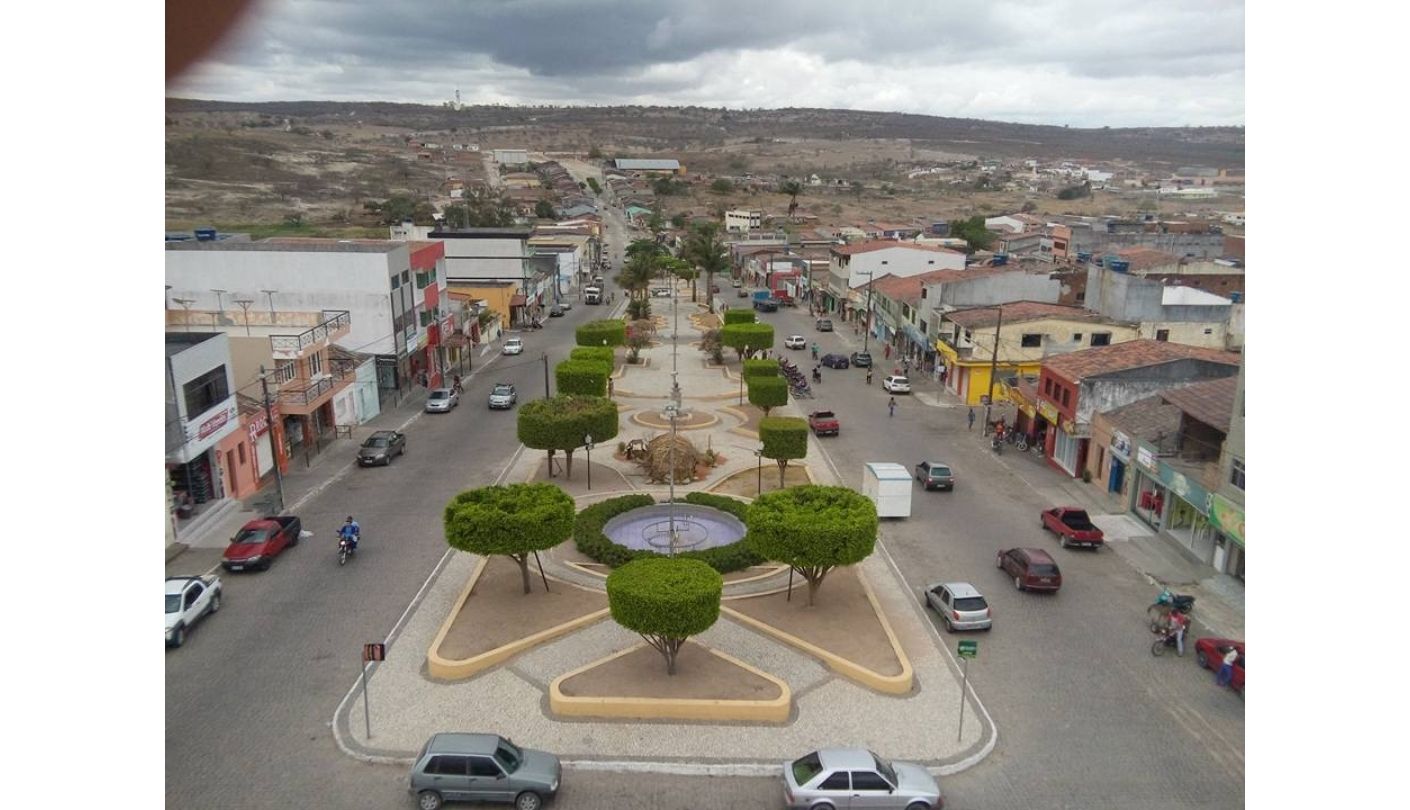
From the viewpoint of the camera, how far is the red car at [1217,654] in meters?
18.2

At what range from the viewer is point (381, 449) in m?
33.6

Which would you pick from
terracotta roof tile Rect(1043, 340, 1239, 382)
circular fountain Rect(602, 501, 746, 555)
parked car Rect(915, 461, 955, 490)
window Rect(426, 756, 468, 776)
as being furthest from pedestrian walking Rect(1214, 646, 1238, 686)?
window Rect(426, 756, 468, 776)

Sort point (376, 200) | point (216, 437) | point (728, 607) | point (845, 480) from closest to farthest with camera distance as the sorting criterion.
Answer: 1. point (728, 607)
2. point (216, 437)
3. point (845, 480)
4. point (376, 200)

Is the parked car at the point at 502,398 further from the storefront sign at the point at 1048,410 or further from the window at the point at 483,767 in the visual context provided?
the window at the point at 483,767

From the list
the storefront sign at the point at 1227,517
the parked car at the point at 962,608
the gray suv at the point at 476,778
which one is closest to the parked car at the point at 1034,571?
the parked car at the point at 962,608

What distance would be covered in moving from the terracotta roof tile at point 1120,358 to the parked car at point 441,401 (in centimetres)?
2772

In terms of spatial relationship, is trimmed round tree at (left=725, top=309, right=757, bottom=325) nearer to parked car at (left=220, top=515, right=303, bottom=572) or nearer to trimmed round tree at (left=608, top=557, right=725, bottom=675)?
parked car at (left=220, top=515, right=303, bottom=572)

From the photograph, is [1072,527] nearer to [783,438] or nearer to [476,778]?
[783,438]

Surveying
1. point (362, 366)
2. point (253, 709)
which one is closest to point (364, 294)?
point (362, 366)

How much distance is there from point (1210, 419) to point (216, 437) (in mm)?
30634

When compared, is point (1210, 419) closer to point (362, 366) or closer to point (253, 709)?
point (253, 709)

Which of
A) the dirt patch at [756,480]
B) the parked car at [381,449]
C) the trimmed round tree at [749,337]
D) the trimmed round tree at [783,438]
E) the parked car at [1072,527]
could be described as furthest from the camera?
the trimmed round tree at [749,337]

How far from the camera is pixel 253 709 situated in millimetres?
17188

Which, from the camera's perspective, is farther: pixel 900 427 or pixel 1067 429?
pixel 900 427
